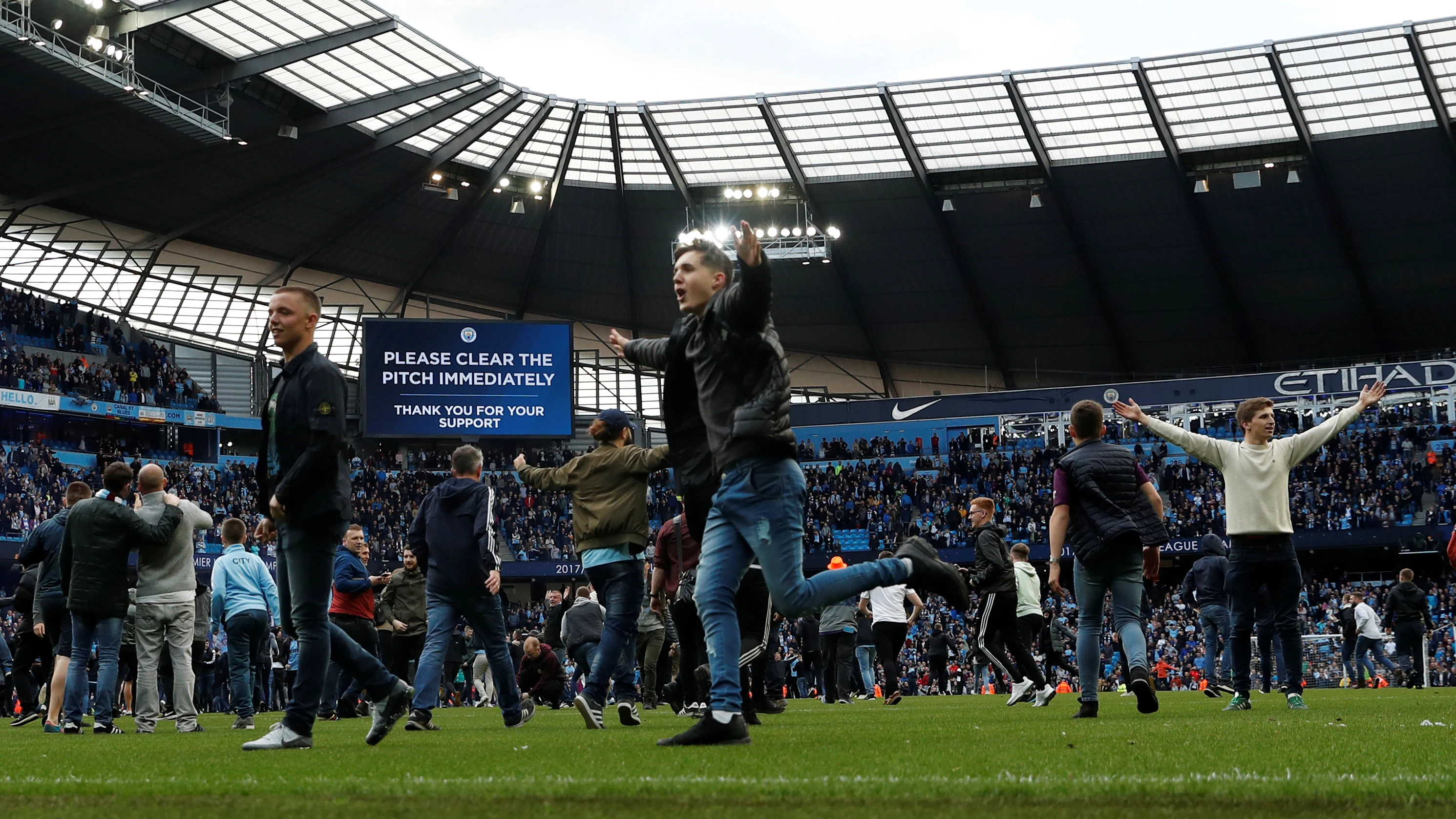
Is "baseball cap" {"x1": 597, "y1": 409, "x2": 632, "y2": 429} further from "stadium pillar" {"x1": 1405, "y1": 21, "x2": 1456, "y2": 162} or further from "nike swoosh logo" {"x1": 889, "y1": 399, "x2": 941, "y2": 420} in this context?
"nike swoosh logo" {"x1": 889, "y1": 399, "x2": 941, "y2": 420}

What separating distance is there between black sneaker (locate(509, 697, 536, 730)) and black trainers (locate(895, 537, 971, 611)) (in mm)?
3363

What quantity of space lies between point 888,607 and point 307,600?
9389mm

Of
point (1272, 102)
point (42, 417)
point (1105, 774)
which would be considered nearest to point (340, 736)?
point (1105, 774)

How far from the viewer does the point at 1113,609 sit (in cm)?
766

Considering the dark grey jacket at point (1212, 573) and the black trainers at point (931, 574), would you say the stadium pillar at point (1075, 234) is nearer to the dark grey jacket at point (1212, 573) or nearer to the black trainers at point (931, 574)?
the dark grey jacket at point (1212, 573)

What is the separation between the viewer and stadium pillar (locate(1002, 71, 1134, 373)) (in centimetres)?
3556

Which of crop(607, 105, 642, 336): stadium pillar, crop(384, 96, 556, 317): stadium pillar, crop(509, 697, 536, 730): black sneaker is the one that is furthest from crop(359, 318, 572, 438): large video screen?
crop(509, 697, 536, 730): black sneaker

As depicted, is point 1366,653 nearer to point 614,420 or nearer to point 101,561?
point 614,420

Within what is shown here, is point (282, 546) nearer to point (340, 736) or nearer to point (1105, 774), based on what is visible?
point (340, 736)

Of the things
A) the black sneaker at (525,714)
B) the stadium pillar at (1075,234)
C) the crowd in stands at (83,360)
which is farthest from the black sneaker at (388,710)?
the crowd in stands at (83,360)

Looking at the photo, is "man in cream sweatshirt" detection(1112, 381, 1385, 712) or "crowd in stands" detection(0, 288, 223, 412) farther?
"crowd in stands" detection(0, 288, 223, 412)

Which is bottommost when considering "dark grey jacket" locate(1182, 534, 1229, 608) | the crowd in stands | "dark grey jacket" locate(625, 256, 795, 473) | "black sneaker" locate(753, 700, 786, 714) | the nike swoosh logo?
"black sneaker" locate(753, 700, 786, 714)

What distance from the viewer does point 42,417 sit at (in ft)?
137

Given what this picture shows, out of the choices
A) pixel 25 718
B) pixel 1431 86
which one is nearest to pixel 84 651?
pixel 25 718
